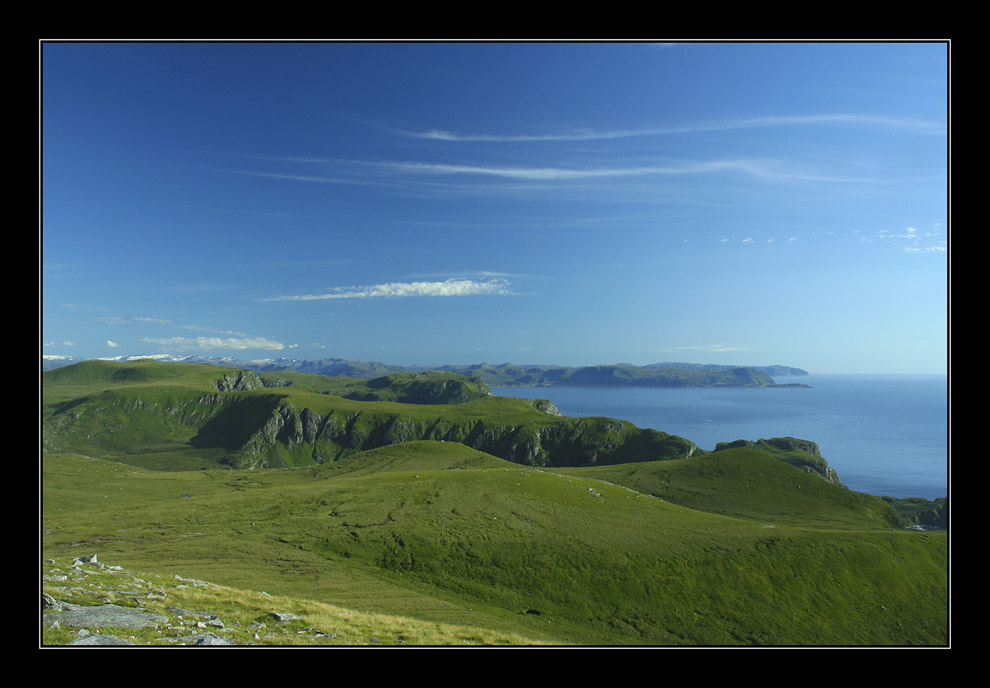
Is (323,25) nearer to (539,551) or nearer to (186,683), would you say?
(186,683)

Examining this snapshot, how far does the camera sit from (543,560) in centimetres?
4425

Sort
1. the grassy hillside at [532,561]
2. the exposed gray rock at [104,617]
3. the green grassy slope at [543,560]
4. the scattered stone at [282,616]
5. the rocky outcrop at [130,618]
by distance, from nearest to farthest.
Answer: the rocky outcrop at [130,618] → the exposed gray rock at [104,617] → the scattered stone at [282,616] → the grassy hillside at [532,561] → the green grassy slope at [543,560]

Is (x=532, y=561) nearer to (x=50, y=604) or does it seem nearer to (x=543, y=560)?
(x=543, y=560)

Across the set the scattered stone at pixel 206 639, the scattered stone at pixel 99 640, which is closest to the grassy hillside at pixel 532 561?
the scattered stone at pixel 206 639

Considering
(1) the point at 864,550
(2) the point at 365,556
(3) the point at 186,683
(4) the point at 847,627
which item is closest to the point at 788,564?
(4) the point at 847,627

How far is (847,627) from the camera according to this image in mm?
41688

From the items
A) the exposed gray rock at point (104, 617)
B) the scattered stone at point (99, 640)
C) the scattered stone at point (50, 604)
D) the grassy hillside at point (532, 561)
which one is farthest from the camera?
the grassy hillside at point (532, 561)

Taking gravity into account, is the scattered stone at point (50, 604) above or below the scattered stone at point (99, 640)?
below

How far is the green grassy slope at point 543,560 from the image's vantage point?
36750 mm

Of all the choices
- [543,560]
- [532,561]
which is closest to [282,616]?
[532,561]

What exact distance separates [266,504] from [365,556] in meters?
25.1

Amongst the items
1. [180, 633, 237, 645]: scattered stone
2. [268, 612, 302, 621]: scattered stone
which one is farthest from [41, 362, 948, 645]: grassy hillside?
[180, 633, 237, 645]: scattered stone

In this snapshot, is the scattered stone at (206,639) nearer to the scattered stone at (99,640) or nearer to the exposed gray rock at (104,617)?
the scattered stone at (99,640)
